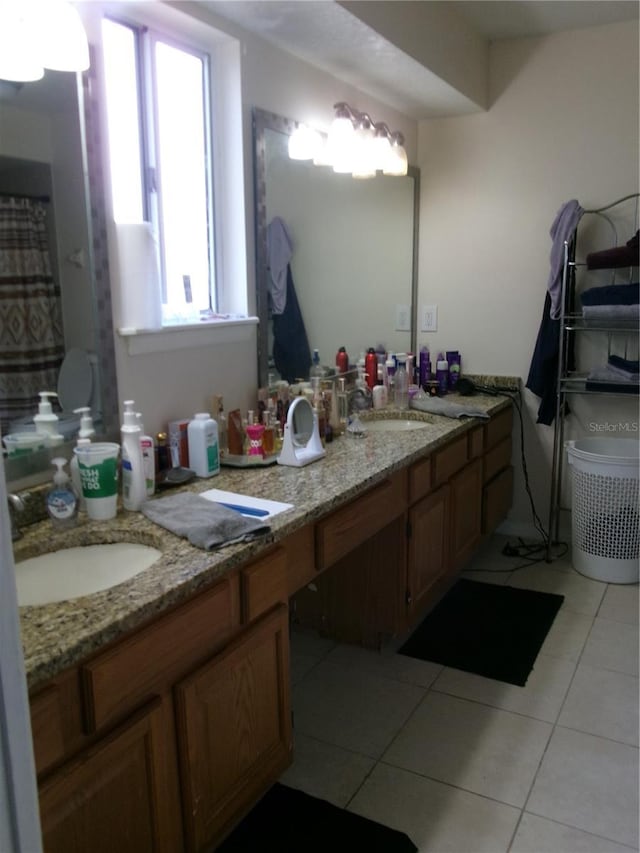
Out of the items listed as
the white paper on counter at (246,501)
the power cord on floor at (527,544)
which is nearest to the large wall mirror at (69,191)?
the white paper on counter at (246,501)

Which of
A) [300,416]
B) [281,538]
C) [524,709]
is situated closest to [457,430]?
[300,416]

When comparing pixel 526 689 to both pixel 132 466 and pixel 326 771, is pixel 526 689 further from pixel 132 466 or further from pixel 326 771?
pixel 132 466

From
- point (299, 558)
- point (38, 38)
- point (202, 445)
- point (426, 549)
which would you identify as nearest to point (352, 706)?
point (426, 549)

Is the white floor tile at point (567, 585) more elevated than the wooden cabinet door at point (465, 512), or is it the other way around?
the wooden cabinet door at point (465, 512)

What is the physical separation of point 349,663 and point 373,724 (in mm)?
349

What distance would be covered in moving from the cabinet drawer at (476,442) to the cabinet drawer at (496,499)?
0.24 m

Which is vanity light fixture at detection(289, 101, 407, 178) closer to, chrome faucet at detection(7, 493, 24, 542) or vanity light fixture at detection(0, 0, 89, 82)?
vanity light fixture at detection(0, 0, 89, 82)

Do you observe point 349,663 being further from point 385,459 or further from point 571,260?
point 571,260

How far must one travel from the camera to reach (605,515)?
120 inches

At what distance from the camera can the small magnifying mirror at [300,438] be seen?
212 cm

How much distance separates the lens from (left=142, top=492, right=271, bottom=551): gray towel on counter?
1501 mm

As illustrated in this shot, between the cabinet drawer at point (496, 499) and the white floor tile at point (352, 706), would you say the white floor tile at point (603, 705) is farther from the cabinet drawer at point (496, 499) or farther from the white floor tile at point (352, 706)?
the cabinet drawer at point (496, 499)

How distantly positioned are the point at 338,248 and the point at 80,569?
6.16 feet

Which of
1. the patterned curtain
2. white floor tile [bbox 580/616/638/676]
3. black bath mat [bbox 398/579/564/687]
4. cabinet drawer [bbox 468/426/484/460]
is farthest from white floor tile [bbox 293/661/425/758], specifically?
the patterned curtain
